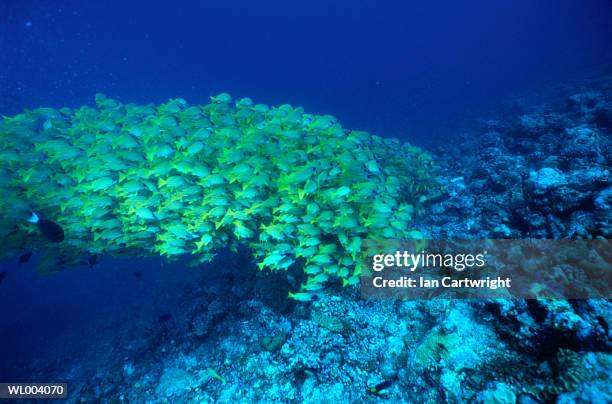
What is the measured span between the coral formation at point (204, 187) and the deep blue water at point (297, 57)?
60.6 ft

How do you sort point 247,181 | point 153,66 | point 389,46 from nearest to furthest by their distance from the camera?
1. point 247,181
2. point 153,66
3. point 389,46

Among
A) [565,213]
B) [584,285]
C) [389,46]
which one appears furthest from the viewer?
[389,46]

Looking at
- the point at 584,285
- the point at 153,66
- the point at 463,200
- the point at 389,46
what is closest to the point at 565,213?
the point at 584,285

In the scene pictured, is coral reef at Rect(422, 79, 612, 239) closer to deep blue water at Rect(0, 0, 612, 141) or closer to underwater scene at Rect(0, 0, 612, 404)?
underwater scene at Rect(0, 0, 612, 404)

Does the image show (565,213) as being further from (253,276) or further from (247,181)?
(253,276)

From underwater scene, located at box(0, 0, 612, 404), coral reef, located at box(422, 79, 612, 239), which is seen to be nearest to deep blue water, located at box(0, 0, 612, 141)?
coral reef, located at box(422, 79, 612, 239)

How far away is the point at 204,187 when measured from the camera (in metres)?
5.90

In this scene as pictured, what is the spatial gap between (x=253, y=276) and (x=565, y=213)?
634 centimetres

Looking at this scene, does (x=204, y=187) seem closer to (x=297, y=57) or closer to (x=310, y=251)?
(x=310, y=251)

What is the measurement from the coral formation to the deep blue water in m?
18.5

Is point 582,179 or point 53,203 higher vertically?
point 582,179

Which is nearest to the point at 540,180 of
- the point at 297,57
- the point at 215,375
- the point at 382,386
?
the point at 382,386

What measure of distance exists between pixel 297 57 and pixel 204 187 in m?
111

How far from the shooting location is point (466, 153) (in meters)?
13.5
